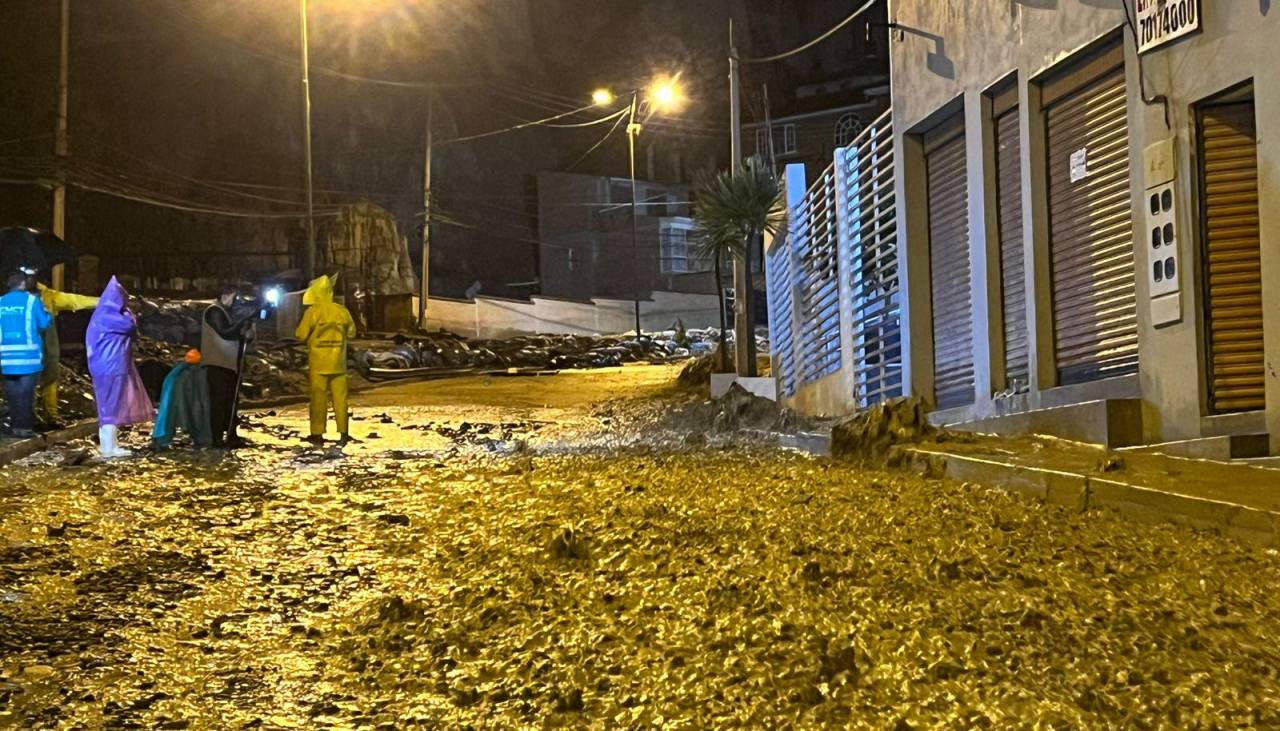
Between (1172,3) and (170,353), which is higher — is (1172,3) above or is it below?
above

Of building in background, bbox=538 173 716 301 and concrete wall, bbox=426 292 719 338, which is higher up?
building in background, bbox=538 173 716 301

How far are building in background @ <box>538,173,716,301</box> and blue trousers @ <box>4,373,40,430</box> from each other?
44.2m

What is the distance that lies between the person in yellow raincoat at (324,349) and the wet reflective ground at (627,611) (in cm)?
423

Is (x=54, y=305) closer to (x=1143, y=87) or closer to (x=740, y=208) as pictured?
(x=740, y=208)

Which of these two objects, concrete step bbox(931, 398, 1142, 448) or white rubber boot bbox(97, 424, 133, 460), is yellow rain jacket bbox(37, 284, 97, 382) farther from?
concrete step bbox(931, 398, 1142, 448)

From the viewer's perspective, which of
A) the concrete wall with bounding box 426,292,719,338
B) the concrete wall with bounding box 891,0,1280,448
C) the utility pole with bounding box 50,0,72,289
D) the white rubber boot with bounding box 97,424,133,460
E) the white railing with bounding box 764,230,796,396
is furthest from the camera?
the concrete wall with bounding box 426,292,719,338

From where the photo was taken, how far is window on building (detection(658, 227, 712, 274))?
5603 centimetres

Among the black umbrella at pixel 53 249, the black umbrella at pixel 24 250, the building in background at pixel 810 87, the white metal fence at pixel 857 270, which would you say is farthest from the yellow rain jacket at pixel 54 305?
the building in background at pixel 810 87

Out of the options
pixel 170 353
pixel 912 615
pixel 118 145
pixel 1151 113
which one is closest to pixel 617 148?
pixel 118 145

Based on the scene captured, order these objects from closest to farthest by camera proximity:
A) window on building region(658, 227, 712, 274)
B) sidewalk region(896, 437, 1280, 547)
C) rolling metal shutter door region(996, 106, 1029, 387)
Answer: sidewalk region(896, 437, 1280, 547) → rolling metal shutter door region(996, 106, 1029, 387) → window on building region(658, 227, 712, 274)

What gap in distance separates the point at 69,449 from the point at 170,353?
462 inches

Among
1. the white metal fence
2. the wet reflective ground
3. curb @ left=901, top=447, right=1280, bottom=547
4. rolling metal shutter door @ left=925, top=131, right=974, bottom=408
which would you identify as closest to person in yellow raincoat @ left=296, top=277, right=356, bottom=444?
the wet reflective ground

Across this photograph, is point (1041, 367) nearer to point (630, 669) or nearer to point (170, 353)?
point (630, 669)

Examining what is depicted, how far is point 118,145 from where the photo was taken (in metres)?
42.1
